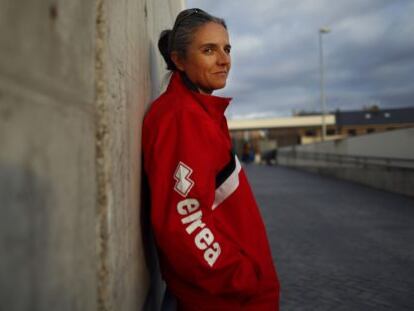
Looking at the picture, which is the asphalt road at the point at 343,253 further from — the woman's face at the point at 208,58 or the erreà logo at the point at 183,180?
the erreà logo at the point at 183,180

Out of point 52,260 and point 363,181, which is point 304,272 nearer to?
point 52,260

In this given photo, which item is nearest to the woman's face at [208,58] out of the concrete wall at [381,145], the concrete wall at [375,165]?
the concrete wall at [375,165]

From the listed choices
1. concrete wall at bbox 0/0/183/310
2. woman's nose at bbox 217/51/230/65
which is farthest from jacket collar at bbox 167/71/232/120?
concrete wall at bbox 0/0/183/310

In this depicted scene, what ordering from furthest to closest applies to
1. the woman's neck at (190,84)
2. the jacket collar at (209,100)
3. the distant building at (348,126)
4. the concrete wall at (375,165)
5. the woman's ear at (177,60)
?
the distant building at (348,126) < the concrete wall at (375,165) < the woman's ear at (177,60) < the woman's neck at (190,84) < the jacket collar at (209,100)

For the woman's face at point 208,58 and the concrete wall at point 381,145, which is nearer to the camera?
the woman's face at point 208,58

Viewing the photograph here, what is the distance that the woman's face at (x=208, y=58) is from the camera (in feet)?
6.72

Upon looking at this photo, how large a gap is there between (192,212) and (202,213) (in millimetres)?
42

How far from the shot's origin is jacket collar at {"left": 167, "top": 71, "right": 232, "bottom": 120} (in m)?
1.80

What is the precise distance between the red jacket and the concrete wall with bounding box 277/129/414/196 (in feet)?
35.0

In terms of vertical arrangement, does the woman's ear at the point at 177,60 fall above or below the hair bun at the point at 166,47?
below

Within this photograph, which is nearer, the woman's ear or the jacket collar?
the jacket collar

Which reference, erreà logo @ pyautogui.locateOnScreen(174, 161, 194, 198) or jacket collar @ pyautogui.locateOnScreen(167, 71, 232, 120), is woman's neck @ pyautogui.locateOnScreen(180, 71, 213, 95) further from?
erreà logo @ pyautogui.locateOnScreen(174, 161, 194, 198)

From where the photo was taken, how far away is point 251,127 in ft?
153

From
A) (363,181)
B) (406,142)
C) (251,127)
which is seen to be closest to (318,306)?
(406,142)
